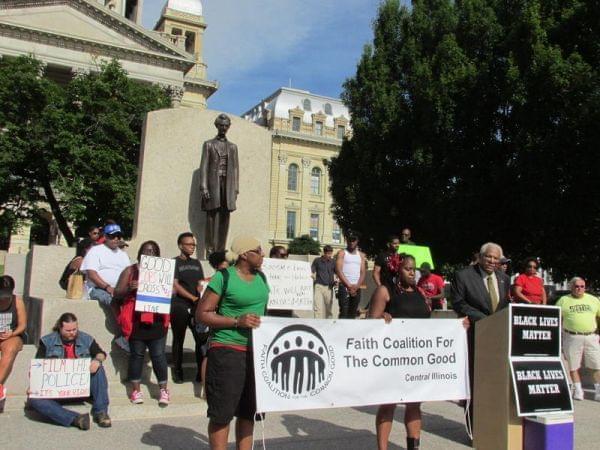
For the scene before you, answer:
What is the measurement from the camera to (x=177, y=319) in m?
7.50

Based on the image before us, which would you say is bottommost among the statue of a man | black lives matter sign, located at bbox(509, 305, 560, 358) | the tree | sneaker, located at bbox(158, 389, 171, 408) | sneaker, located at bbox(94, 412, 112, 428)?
sneaker, located at bbox(94, 412, 112, 428)

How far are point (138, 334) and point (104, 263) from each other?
1.54 meters

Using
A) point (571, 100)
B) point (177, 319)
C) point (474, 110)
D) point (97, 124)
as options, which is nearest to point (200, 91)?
point (97, 124)

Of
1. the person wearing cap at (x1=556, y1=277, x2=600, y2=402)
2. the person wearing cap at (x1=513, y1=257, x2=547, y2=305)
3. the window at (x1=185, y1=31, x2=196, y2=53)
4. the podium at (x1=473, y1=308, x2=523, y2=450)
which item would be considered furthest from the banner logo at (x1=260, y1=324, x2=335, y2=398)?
the window at (x1=185, y1=31, x2=196, y2=53)

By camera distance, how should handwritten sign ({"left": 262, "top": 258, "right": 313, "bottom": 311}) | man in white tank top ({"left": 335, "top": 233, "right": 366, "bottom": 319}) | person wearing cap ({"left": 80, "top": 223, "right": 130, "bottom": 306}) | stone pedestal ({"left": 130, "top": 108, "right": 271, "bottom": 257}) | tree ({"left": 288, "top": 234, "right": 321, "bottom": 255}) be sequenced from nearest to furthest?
person wearing cap ({"left": 80, "top": 223, "right": 130, "bottom": 306}) → handwritten sign ({"left": 262, "top": 258, "right": 313, "bottom": 311}) → man in white tank top ({"left": 335, "top": 233, "right": 366, "bottom": 319}) → stone pedestal ({"left": 130, "top": 108, "right": 271, "bottom": 257}) → tree ({"left": 288, "top": 234, "right": 321, "bottom": 255})

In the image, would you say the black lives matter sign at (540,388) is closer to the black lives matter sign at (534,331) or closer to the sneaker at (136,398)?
the black lives matter sign at (534,331)

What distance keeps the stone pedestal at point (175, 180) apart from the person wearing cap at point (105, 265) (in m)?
3.01

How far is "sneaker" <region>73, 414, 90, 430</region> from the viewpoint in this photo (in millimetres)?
6035

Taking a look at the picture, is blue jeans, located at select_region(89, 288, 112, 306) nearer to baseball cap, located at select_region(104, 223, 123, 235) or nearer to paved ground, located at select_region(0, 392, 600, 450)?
baseball cap, located at select_region(104, 223, 123, 235)

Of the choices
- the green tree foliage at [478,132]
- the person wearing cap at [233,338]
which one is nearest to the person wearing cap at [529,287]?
the person wearing cap at [233,338]

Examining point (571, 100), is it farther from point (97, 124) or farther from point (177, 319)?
point (97, 124)

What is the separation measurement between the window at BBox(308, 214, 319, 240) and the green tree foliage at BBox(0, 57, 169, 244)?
49371 millimetres

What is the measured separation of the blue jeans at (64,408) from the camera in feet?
20.1

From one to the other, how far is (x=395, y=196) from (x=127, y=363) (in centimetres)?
1935
